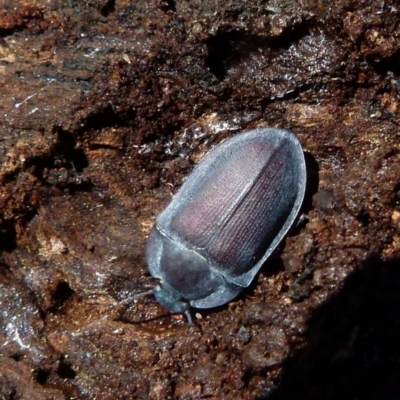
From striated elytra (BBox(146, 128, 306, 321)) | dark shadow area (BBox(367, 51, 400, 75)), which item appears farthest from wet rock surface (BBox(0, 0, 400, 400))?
striated elytra (BBox(146, 128, 306, 321))

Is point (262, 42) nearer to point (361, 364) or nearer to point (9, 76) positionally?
point (9, 76)

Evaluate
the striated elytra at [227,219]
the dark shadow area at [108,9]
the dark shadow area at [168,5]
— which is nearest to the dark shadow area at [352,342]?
the striated elytra at [227,219]

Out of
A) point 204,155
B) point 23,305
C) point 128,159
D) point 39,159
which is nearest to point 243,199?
point 204,155

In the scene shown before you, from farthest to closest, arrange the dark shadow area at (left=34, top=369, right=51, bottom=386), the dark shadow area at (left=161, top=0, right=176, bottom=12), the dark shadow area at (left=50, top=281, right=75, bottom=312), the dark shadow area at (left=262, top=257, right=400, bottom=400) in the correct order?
1. the dark shadow area at (left=50, top=281, right=75, bottom=312)
2. the dark shadow area at (left=34, top=369, right=51, bottom=386)
3. the dark shadow area at (left=161, top=0, right=176, bottom=12)
4. the dark shadow area at (left=262, top=257, right=400, bottom=400)

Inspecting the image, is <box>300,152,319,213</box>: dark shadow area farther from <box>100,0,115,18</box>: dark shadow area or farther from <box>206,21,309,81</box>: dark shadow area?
<box>100,0,115,18</box>: dark shadow area

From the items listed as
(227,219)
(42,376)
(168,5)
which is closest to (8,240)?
(42,376)

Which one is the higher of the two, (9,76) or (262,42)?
(262,42)
